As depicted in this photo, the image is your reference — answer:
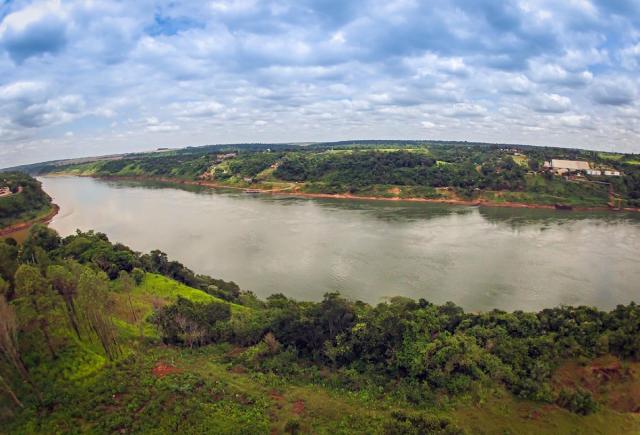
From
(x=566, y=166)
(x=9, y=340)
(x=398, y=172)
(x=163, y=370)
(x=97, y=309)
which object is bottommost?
(x=163, y=370)

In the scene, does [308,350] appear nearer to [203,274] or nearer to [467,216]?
[203,274]

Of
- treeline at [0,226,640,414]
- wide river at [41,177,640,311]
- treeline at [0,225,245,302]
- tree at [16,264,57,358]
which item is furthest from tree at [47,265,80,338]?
wide river at [41,177,640,311]

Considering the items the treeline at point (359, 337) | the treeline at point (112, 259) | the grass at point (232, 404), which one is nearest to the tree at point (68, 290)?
the treeline at point (359, 337)

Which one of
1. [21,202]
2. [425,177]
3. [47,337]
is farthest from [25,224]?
[425,177]

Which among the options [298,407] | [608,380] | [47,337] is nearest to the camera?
[298,407]

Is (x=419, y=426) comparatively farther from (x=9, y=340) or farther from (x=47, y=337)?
(x=47, y=337)

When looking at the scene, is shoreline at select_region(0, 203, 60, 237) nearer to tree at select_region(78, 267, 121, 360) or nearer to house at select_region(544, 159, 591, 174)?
tree at select_region(78, 267, 121, 360)
